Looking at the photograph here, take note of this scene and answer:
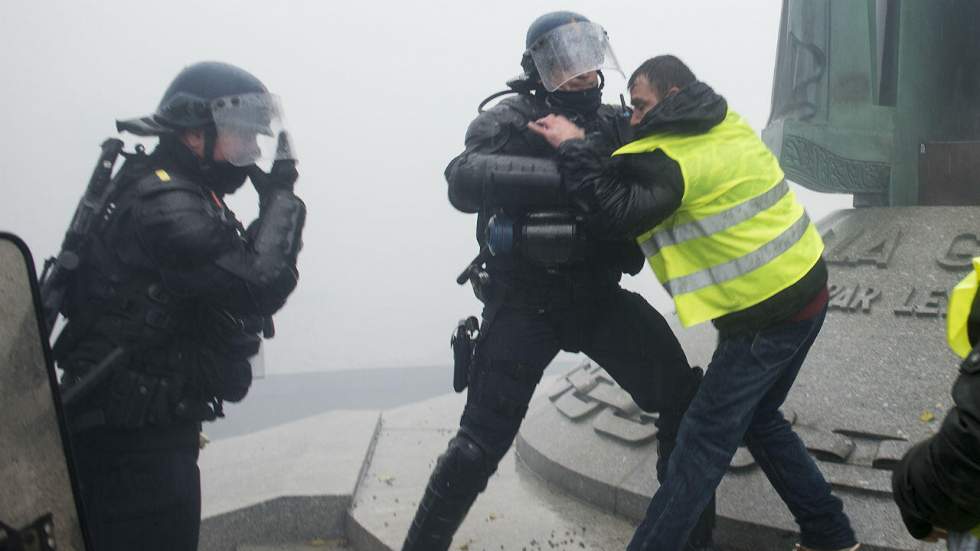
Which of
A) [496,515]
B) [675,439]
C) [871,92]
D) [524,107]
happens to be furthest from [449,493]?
[871,92]

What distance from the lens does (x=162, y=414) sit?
2459 millimetres

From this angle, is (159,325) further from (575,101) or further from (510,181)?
(575,101)

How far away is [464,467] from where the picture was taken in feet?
9.95

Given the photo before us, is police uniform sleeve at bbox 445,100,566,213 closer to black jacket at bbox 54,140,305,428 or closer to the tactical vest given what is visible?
black jacket at bbox 54,140,305,428

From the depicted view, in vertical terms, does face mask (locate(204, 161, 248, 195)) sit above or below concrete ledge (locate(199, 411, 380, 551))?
above

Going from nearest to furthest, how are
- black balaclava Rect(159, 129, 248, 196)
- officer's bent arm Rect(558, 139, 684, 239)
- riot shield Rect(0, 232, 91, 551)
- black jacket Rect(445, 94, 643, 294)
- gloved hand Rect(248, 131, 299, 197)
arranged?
riot shield Rect(0, 232, 91, 551)
officer's bent arm Rect(558, 139, 684, 239)
black balaclava Rect(159, 129, 248, 196)
gloved hand Rect(248, 131, 299, 197)
black jacket Rect(445, 94, 643, 294)

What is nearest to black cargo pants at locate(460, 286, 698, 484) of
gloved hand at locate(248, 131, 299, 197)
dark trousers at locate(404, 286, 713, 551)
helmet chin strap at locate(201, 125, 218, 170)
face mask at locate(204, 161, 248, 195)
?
dark trousers at locate(404, 286, 713, 551)

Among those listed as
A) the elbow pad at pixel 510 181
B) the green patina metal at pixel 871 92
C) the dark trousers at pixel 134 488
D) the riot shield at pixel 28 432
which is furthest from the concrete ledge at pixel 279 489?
the green patina metal at pixel 871 92

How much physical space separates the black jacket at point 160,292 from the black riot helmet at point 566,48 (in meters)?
1.15

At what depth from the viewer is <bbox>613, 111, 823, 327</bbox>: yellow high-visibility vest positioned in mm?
2561

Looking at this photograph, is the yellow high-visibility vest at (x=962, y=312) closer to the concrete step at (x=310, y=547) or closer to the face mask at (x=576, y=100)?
the face mask at (x=576, y=100)

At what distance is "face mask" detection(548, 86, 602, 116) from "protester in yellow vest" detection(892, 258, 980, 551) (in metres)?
1.78

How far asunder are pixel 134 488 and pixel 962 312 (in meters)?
2.10

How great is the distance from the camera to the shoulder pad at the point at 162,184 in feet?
8.03
